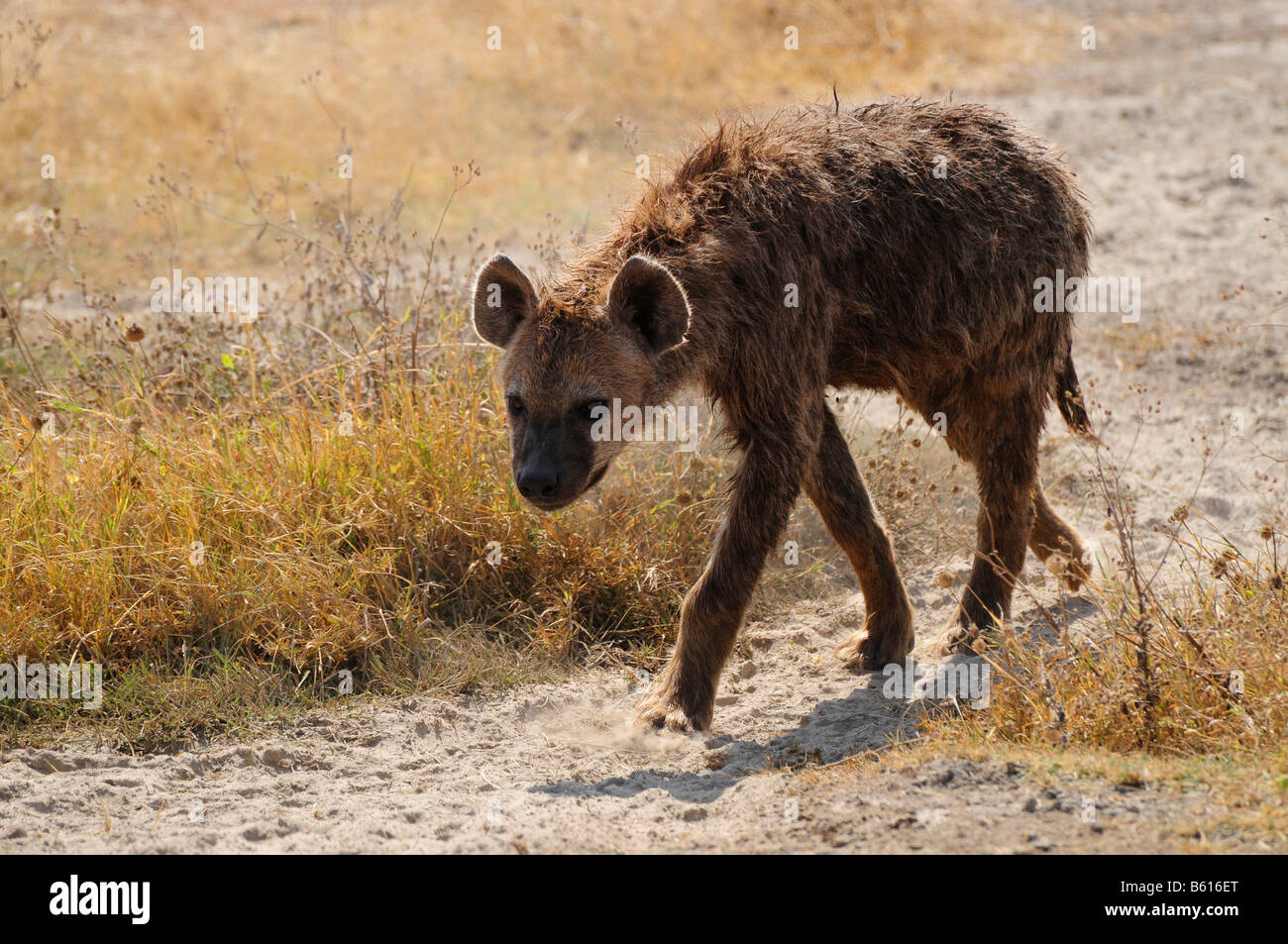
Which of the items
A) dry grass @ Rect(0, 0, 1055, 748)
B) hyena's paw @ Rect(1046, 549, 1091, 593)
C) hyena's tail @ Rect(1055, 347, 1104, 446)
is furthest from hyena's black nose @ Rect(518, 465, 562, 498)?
hyena's tail @ Rect(1055, 347, 1104, 446)

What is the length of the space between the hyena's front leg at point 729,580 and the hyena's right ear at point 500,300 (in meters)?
0.93

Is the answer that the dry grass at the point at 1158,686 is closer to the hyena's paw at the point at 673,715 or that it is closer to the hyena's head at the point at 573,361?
the hyena's paw at the point at 673,715

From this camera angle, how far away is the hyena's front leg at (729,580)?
455 cm

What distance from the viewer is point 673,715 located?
179 inches

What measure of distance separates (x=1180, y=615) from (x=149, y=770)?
3473 mm

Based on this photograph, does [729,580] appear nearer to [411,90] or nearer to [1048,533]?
[1048,533]

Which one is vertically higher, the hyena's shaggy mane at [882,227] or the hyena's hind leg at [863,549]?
the hyena's shaggy mane at [882,227]

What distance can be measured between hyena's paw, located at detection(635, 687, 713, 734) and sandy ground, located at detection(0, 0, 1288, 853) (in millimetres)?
55

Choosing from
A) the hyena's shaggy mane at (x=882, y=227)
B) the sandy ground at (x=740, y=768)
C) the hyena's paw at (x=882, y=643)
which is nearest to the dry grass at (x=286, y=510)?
the sandy ground at (x=740, y=768)

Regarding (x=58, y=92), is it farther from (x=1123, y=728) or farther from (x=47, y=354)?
(x=1123, y=728)

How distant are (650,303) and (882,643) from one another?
1844 millimetres

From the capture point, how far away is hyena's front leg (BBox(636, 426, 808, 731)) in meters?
4.55

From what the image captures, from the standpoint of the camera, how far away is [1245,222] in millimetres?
9211

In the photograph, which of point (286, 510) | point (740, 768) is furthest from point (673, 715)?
point (286, 510)
